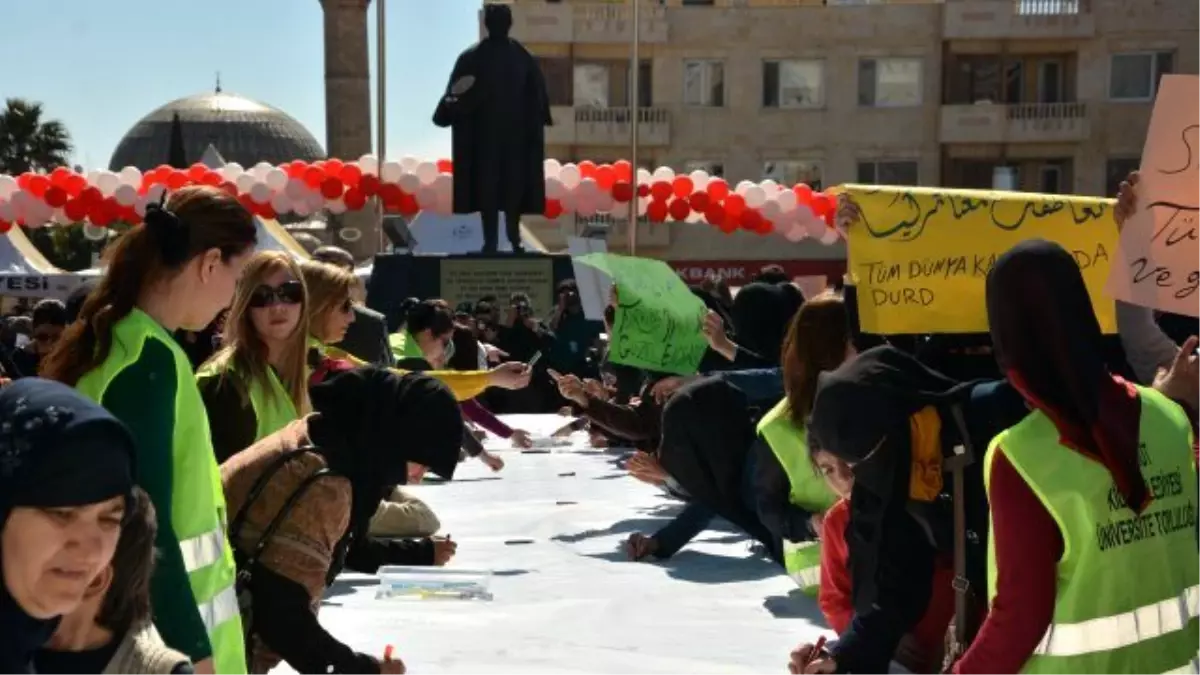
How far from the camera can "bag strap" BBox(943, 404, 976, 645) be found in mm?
3586

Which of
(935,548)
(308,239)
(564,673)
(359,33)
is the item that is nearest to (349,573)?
(564,673)

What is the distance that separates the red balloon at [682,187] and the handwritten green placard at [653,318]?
1182 cm

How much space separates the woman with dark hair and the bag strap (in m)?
1.58

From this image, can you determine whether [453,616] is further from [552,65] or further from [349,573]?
[552,65]

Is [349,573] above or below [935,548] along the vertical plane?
below

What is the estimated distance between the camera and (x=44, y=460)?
224 cm

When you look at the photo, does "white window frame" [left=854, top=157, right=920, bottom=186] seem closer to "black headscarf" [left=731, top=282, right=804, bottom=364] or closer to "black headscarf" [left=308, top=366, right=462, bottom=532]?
"black headscarf" [left=731, top=282, right=804, bottom=364]

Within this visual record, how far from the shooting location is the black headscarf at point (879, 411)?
363cm

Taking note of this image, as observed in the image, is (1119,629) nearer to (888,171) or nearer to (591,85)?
A: (888,171)

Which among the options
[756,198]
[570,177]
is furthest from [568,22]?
[570,177]

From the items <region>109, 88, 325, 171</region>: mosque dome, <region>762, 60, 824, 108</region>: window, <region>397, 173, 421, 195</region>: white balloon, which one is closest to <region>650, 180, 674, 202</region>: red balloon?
<region>397, 173, 421, 195</region>: white balloon

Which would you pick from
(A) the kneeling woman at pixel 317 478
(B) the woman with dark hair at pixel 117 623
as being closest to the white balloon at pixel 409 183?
(A) the kneeling woman at pixel 317 478

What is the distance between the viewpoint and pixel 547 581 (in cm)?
681

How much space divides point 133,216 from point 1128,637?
58.3 ft
